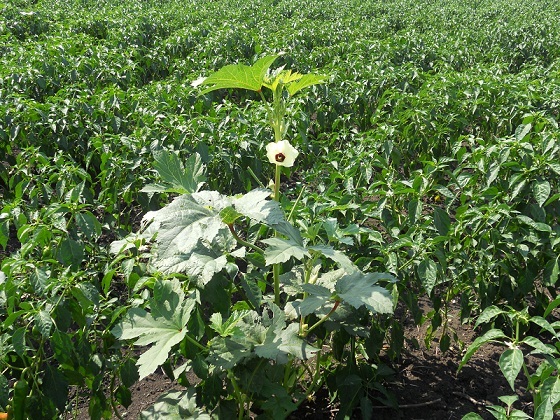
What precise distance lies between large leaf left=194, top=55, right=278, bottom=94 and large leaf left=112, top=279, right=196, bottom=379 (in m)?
0.61

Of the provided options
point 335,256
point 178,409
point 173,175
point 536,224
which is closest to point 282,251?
point 335,256

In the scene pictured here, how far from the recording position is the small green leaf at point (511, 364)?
1707mm

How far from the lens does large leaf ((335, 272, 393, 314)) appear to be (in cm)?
158

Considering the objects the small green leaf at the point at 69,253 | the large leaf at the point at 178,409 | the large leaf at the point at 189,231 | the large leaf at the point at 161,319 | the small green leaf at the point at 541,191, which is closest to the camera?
the large leaf at the point at 189,231

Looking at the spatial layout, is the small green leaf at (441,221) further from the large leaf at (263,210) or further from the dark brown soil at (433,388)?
the large leaf at (263,210)

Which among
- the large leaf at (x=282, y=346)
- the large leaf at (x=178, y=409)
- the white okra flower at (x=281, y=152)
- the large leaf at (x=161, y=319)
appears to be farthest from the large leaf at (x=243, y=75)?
the large leaf at (x=178, y=409)

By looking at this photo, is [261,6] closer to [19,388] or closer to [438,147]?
[438,147]

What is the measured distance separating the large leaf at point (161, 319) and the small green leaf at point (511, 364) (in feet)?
3.12

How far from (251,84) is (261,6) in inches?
463

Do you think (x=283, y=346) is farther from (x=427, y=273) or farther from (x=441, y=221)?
(x=441, y=221)

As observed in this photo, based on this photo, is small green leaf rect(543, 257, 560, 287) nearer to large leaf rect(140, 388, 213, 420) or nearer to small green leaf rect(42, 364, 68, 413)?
large leaf rect(140, 388, 213, 420)

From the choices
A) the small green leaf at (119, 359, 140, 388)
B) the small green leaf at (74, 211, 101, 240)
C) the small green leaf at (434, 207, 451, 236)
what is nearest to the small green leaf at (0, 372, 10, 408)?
the small green leaf at (119, 359, 140, 388)

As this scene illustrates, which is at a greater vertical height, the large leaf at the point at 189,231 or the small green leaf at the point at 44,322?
the large leaf at the point at 189,231

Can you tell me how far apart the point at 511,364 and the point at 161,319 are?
105cm
